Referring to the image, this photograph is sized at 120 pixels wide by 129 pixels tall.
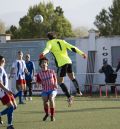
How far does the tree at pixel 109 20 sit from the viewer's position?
166 ft

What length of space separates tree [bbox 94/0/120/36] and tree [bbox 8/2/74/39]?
7080 mm

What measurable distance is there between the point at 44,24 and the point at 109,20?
8.99 metres

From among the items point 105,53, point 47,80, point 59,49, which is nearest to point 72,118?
point 47,80

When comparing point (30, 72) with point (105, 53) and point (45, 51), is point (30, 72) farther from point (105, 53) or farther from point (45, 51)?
point (105, 53)

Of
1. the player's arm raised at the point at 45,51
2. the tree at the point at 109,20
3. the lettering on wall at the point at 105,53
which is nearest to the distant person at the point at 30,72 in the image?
the player's arm raised at the point at 45,51

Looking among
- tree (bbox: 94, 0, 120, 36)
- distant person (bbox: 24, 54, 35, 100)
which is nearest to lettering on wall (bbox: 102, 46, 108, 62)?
distant person (bbox: 24, 54, 35, 100)

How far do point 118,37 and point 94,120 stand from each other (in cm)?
2069

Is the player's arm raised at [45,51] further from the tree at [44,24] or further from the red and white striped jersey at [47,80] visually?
the tree at [44,24]

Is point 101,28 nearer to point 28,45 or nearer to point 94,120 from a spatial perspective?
point 28,45

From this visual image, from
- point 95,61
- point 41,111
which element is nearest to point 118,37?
point 95,61

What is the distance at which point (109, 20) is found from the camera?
171 ft

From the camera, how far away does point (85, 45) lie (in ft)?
115

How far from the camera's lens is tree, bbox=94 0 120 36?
50.6 meters

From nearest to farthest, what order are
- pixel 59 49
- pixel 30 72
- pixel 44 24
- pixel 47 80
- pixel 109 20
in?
pixel 47 80 → pixel 59 49 → pixel 30 72 → pixel 109 20 → pixel 44 24
